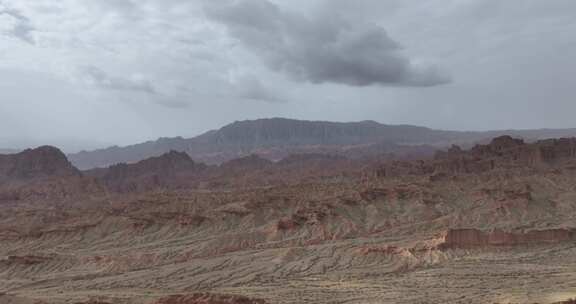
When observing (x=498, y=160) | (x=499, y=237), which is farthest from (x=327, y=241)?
(x=498, y=160)

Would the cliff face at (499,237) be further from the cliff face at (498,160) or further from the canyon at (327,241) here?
the cliff face at (498,160)

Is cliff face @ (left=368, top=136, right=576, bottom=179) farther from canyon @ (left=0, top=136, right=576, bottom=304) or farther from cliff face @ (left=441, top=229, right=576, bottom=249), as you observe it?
cliff face @ (left=441, top=229, right=576, bottom=249)

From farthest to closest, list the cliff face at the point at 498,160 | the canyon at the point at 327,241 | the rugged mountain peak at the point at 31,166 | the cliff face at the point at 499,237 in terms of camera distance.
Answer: the rugged mountain peak at the point at 31,166
the cliff face at the point at 498,160
the cliff face at the point at 499,237
the canyon at the point at 327,241

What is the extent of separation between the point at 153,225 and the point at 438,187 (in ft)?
177

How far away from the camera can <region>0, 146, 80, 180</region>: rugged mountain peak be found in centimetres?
19075

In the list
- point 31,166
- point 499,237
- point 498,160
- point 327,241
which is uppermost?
point 31,166

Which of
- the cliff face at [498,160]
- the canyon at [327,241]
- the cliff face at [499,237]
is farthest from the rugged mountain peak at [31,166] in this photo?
the cliff face at [499,237]

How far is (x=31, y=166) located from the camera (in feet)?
639

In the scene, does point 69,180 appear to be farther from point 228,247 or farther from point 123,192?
point 228,247

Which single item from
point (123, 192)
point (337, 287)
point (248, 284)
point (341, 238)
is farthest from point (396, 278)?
point (123, 192)

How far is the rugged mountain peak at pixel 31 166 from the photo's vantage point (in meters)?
191

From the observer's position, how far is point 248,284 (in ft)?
196

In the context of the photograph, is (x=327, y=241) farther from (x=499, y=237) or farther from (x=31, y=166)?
(x=31, y=166)

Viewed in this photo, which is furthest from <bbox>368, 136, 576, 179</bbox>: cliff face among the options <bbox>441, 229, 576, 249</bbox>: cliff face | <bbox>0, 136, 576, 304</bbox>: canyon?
<bbox>441, 229, 576, 249</bbox>: cliff face
